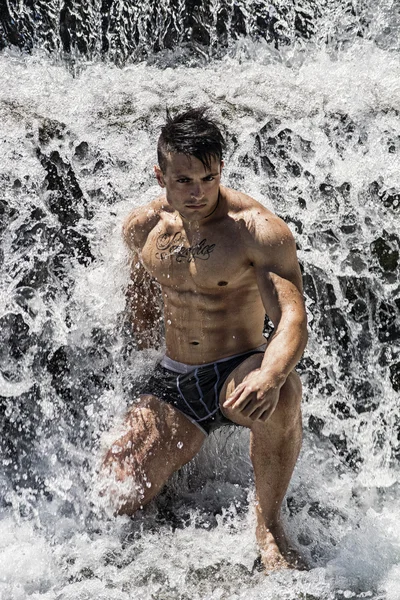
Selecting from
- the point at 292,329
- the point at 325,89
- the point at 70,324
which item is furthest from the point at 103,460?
the point at 325,89

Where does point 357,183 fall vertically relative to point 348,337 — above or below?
above

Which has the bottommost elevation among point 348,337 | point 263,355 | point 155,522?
point 155,522

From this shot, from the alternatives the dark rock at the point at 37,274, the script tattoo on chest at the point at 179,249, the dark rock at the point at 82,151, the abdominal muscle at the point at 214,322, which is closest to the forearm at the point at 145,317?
the abdominal muscle at the point at 214,322

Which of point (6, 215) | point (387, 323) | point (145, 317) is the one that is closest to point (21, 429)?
point (145, 317)

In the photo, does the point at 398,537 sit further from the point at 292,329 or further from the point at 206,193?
the point at 206,193

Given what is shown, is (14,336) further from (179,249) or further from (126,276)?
(179,249)

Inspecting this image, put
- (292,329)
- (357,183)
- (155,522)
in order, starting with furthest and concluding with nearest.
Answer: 1. (357,183)
2. (155,522)
3. (292,329)

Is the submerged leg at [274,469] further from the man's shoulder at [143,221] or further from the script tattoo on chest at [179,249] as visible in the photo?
the man's shoulder at [143,221]

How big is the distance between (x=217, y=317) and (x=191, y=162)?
72cm

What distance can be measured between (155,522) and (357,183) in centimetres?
191

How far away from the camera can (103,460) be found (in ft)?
13.3

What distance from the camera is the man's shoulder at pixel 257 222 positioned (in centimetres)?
354

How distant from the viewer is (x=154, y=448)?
394 cm

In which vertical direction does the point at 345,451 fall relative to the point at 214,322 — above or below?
below
